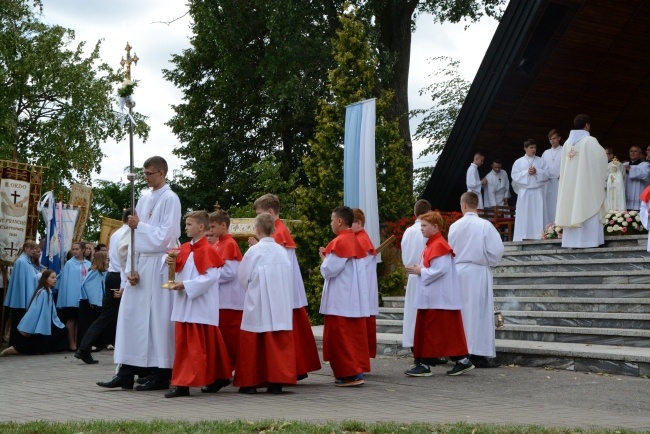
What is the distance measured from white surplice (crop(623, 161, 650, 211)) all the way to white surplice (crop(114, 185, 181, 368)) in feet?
37.6

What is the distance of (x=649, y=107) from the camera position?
22.6 meters

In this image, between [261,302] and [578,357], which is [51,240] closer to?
[261,302]

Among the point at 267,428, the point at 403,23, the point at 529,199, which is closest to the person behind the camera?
the point at 267,428

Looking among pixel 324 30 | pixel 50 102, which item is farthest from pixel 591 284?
pixel 50 102

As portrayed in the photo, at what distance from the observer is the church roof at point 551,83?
20531 mm

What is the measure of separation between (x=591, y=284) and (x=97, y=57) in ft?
91.2

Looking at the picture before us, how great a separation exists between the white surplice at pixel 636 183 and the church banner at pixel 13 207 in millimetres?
11085

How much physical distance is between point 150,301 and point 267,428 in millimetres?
3568

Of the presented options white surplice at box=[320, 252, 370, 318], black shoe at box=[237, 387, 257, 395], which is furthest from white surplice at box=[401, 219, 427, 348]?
black shoe at box=[237, 387, 257, 395]

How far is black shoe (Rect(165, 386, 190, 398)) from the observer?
403 inches

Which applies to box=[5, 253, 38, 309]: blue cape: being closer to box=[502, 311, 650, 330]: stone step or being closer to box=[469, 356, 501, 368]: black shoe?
box=[502, 311, 650, 330]: stone step

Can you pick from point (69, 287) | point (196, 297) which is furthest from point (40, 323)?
point (196, 297)

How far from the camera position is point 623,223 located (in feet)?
55.6

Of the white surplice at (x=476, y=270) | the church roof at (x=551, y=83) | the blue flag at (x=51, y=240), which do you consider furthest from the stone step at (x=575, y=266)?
the blue flag at (x=51, y=240)
